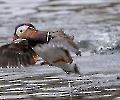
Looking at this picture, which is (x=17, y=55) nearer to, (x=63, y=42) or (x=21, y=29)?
(x=21, y=29)

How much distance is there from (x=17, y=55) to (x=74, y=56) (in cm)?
230

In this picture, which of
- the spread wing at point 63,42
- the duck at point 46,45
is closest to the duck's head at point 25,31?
the duck at point 46,45

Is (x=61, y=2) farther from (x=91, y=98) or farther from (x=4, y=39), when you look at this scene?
(x=91, y=98)

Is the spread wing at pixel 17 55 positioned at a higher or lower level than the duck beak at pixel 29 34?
lower

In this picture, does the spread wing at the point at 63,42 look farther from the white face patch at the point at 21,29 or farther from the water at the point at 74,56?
the water at the point at 74,56

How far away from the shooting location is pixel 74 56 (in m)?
8.84

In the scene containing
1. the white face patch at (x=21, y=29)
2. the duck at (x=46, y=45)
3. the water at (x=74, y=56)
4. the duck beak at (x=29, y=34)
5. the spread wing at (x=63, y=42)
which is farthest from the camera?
the water at (x=74, y=56)

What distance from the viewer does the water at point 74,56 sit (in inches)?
260

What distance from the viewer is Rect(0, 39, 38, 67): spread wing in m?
6.37

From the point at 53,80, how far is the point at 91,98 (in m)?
1.08

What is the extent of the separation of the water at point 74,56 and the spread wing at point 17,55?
1.17 ft

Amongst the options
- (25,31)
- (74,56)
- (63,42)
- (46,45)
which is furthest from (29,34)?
(74,56)

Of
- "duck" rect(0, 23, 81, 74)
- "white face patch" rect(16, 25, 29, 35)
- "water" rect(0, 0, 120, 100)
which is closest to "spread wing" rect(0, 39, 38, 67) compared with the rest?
"duck" rect(0, 23, 81, 74)

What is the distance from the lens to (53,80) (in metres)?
7.20
